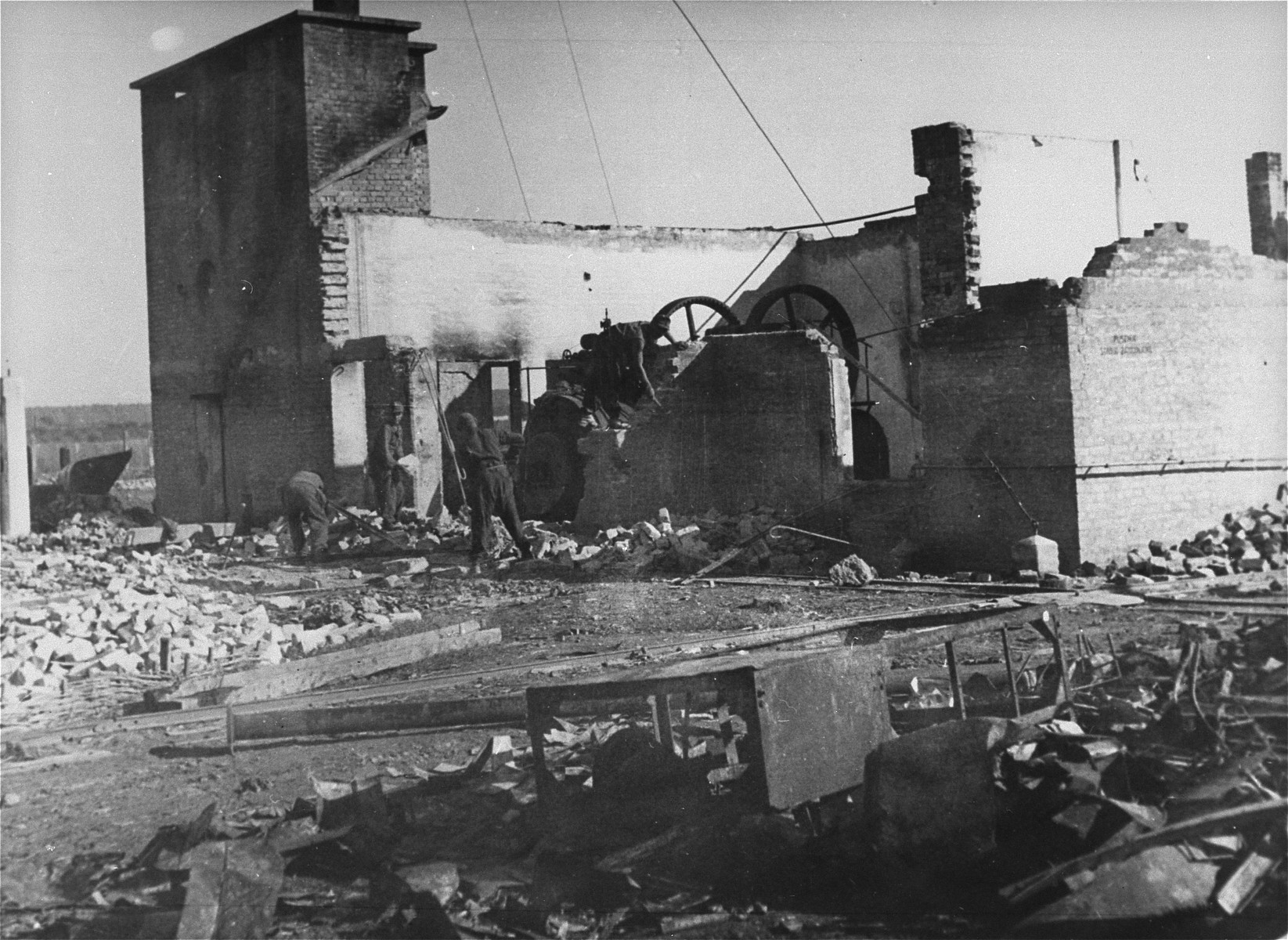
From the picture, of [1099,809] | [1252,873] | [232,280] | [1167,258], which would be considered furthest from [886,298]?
[1252,873]

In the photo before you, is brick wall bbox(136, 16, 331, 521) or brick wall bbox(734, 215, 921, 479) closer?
brick wall bbox(136, 16, 331, 521)

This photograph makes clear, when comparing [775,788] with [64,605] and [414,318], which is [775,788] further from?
[414,318]

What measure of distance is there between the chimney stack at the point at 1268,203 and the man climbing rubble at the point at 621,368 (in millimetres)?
7974

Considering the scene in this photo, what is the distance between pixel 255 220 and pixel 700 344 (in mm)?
9176

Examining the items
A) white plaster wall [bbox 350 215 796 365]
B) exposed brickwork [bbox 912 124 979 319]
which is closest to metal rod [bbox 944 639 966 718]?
exposed brickwork [bbox 912 124 979 319]

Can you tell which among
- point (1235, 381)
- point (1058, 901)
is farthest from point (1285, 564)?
point (1058, 901)

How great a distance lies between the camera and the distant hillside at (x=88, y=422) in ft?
150

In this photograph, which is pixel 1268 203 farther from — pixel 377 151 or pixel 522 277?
pixel 377 151

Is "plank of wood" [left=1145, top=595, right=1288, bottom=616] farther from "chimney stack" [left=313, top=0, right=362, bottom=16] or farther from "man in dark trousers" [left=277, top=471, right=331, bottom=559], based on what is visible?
"chimney stack" [left=313, top=0, right=362, bottom=16]

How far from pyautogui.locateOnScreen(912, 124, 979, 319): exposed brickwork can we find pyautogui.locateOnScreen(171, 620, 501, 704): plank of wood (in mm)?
7649

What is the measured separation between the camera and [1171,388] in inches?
460

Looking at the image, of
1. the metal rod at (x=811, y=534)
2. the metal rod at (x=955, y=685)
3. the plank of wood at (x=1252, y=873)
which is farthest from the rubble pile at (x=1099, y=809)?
the metal rod at (x=811, y=534)

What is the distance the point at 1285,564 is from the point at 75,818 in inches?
389

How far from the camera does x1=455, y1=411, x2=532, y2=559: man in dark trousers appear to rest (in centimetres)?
1305
